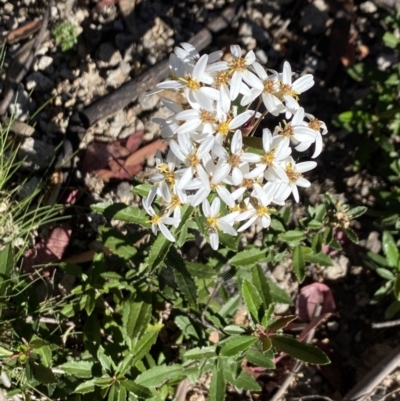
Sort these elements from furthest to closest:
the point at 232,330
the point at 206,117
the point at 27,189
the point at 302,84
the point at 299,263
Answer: the point at 27,189, the point at 299,263, the point at 232,330, the point at 302,84, the point at 206,117

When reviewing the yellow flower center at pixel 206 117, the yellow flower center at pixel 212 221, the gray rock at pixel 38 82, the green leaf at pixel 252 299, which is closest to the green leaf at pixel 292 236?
the green leaf at pixel 252 299

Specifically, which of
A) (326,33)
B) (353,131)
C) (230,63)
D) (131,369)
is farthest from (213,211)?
(326,33)

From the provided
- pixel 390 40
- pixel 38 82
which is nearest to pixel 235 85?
pixel 390 40

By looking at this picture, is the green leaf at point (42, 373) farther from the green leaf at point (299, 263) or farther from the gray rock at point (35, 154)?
the gray rock at point (35, 154)

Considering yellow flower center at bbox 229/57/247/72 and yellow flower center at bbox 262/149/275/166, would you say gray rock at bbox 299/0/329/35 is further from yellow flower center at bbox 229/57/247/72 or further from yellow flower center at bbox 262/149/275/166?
yellow flower center at bbox 262/149/275/166

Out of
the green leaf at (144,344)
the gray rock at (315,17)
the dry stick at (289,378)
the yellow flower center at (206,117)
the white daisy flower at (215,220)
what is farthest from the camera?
the gray rock at (315,17)

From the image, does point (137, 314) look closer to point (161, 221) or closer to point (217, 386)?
point (217, 386)
